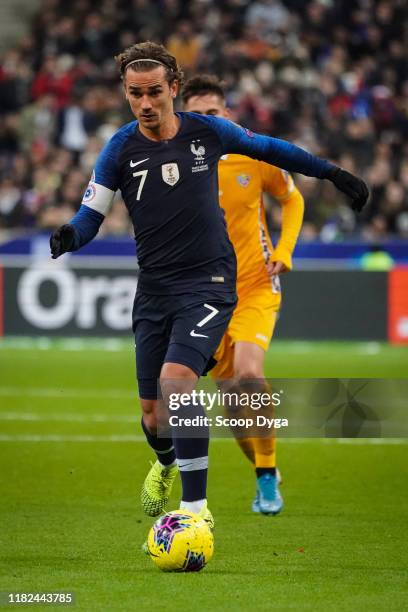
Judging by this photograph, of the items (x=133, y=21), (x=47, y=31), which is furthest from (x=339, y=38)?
(x=47, y=31)

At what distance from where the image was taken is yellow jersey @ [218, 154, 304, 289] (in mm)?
8281

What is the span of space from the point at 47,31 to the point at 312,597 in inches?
856

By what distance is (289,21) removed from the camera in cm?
2522

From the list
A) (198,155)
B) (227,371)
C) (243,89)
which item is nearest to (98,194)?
(198,155)

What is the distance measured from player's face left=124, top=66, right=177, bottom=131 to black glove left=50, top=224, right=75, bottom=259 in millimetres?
646

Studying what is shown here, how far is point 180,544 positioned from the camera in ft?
19.8

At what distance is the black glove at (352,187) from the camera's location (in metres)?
6.75

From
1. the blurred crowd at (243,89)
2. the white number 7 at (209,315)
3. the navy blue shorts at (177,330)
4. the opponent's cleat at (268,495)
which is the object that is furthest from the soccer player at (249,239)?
the blurred crowd at (243,89)

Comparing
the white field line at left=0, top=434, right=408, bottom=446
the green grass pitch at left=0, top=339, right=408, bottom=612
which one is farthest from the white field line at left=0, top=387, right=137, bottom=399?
the white field line at left=0, top=434, right=408, bottom=446

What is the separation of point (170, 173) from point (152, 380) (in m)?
1.05

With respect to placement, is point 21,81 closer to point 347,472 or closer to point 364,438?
point 364,438

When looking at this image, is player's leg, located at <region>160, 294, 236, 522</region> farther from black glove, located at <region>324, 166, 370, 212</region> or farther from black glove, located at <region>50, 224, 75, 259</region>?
black glove, located at <region>324, 166, 370, 212</region>

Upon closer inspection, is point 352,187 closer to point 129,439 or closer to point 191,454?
point 191,454

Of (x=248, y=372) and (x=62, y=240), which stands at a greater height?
(x=62, y=240)
